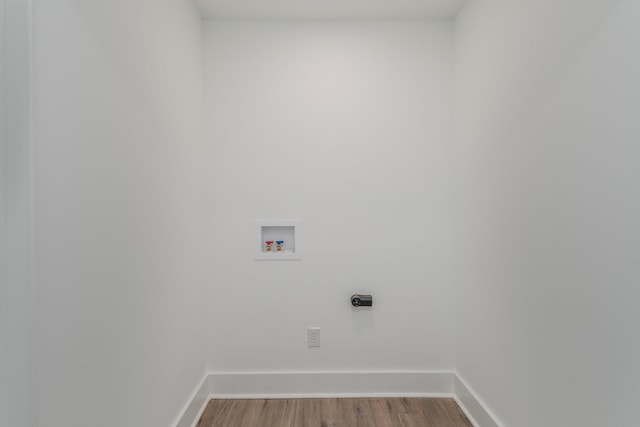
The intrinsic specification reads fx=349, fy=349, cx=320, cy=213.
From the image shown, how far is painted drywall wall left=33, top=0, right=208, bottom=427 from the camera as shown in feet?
3.03

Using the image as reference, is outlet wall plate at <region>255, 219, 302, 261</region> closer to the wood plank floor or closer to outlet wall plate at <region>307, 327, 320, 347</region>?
outlet wall plate at <region>307, 327, 320, 347</region>

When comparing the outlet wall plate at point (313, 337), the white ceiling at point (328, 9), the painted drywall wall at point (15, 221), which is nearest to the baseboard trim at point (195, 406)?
the outlet wall plate at point (313, 337)

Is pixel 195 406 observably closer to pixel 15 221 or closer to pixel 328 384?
pixel 328 384

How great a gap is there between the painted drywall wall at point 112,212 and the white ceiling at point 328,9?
29 cm

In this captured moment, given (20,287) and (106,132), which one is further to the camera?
(106,132)

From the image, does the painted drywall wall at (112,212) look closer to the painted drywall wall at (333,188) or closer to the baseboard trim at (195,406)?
the baseboard trim at (195,406)

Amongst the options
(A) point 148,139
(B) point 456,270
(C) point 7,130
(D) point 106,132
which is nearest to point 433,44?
(B) point 456,270

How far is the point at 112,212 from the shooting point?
1205mm

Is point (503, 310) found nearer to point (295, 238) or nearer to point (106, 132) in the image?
point (295, 238)

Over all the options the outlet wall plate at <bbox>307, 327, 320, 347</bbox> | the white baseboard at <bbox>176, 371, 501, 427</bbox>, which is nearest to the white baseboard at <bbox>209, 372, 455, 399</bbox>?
the white baseboard at <bbox>176, 371, 501, 427</bbox>

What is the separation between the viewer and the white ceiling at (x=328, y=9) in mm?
2078

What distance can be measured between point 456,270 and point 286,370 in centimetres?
128

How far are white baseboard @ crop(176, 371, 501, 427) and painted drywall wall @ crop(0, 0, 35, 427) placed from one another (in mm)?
1545

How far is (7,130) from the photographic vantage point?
2.71 ft
